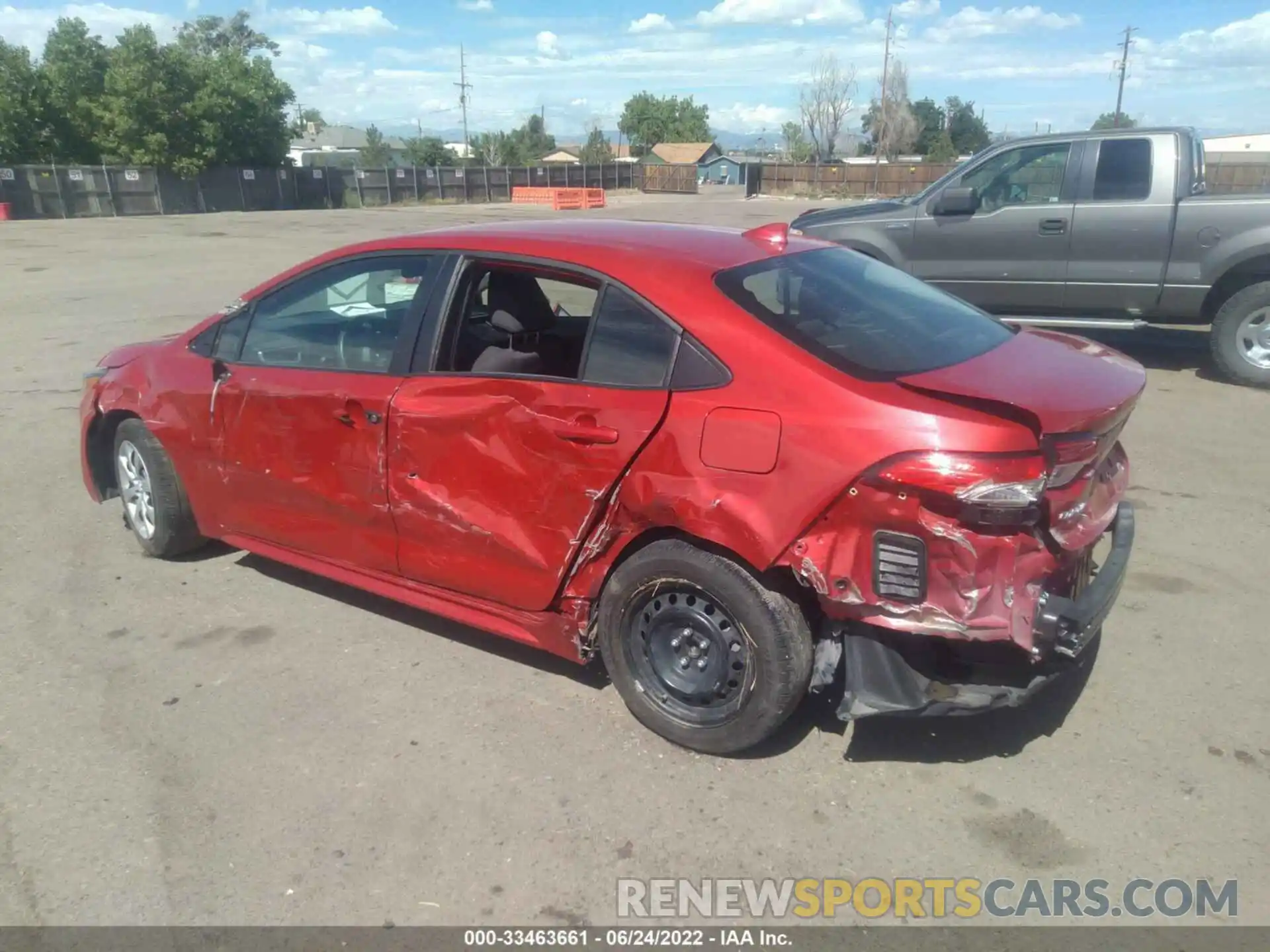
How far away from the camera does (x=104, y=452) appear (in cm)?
511

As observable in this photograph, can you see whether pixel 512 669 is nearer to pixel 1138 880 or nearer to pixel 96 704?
pixel 96 704

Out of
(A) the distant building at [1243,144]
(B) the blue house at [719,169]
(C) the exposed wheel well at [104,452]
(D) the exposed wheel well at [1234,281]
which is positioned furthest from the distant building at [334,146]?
(C) the exposed wheel well at [104,452]

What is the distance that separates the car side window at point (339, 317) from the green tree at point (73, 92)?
49647mm

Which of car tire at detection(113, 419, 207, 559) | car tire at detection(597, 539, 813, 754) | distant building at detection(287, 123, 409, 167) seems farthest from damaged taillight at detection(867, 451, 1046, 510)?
distant building at detection(287, 123, 409, 167)

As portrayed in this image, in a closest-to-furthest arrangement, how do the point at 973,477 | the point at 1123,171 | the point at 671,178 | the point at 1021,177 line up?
the point at 973,477 → the point at 1123,171 → the point at 1021,177 → the point at 671,178

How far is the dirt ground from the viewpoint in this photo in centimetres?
279

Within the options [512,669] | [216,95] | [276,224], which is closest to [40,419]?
[512,669]

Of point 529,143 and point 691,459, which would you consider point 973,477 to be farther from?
point 529,143

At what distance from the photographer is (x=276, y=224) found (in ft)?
105

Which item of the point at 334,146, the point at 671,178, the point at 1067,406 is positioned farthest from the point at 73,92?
the point at 334,146

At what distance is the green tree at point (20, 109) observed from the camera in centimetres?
4356

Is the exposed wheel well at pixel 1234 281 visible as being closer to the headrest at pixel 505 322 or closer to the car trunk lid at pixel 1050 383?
the car trunk lid at pixel 1050 383

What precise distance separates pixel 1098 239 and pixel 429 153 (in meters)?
73.4

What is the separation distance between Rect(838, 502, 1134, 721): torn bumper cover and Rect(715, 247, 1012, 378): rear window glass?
817mm
